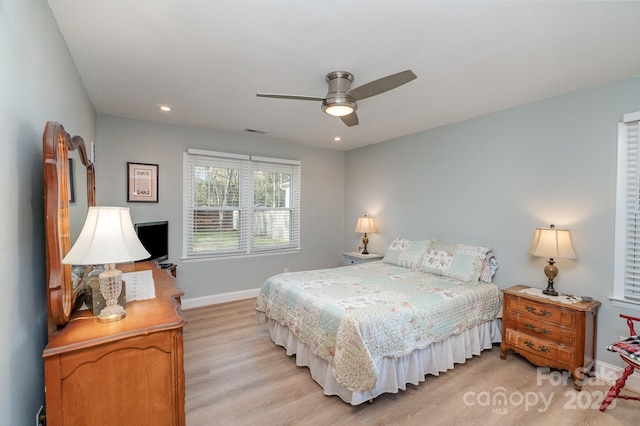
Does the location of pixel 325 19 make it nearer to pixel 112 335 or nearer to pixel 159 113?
pixel 112 335

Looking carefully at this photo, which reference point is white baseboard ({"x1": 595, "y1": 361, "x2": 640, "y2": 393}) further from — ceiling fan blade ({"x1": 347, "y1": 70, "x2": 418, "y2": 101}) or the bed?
ceiling fan blade ({"x1": 347, "y1": 70, "x2": 418, "y2": 101})

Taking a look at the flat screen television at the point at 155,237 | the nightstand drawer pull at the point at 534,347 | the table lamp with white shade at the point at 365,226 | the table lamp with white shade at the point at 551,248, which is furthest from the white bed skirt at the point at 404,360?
the table lamp with white shade at the point at 365,226

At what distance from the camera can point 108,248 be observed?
1311 mm

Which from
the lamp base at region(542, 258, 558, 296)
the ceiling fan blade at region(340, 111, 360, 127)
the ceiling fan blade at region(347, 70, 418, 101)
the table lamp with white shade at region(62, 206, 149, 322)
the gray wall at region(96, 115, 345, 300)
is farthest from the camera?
the gray wall at region(96, 115, 345, 300)

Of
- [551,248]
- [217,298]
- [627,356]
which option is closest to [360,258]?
[217,298]

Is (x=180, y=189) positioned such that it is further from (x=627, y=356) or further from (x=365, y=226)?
(x=627, y=356)

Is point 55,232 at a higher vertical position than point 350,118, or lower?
lower

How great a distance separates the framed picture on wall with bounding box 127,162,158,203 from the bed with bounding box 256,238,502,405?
2.08 meters

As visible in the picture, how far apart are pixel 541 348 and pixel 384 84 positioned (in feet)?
8.85

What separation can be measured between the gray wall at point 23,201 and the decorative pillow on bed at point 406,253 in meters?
3.51

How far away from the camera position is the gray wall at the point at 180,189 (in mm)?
3623

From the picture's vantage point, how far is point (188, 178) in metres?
4.09

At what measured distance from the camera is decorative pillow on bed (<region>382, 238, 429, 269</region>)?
12.4ft

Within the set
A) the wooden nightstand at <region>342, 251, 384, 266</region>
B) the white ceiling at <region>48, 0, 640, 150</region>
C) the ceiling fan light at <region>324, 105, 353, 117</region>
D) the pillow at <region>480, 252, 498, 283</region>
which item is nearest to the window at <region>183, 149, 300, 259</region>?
the wooden nightstand at <region>342, 251, 384, 266</region>
